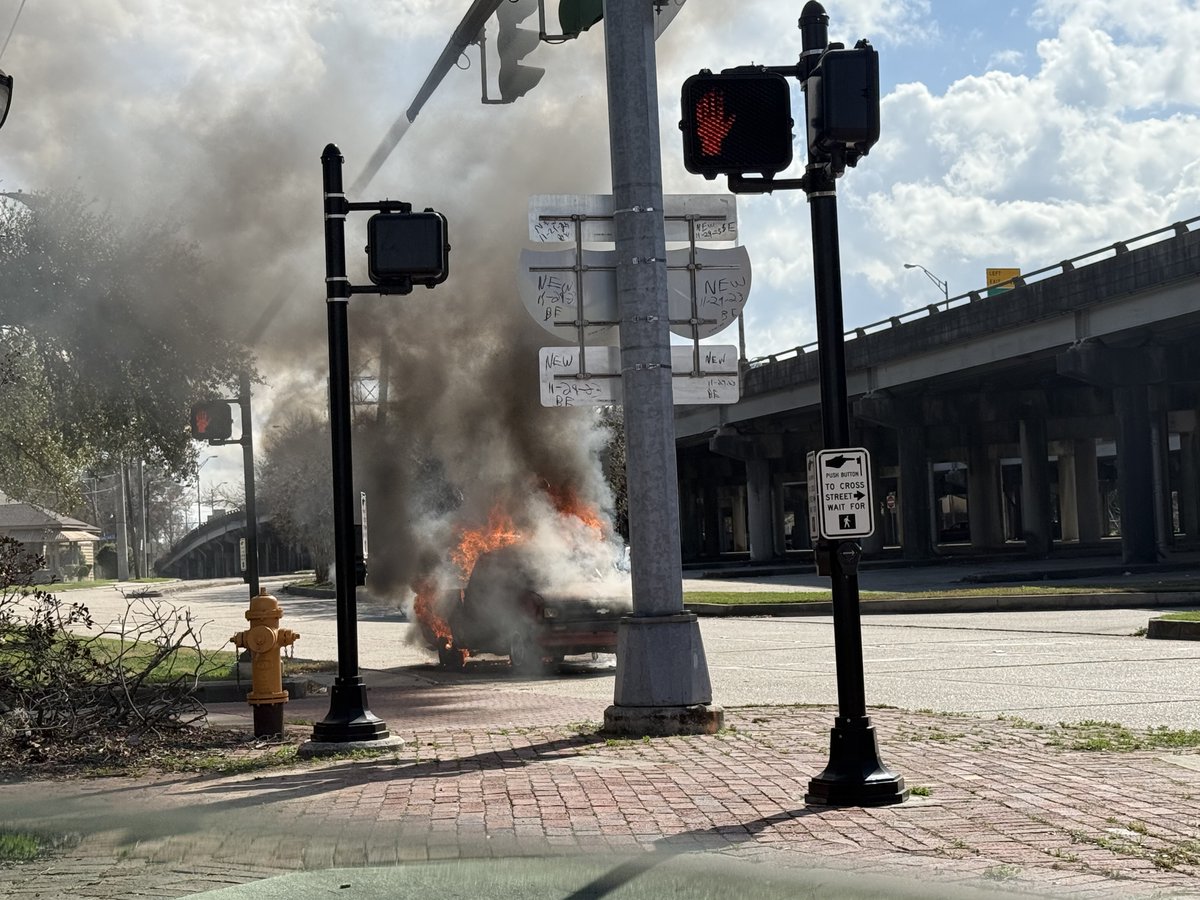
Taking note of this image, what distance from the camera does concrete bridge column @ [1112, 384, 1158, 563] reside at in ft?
120

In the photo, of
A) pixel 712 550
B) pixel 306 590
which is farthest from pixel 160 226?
pixel 712 550

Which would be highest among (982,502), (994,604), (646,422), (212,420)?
(212,420)

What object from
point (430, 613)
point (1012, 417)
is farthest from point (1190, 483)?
point (430, 613)

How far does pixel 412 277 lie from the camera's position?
9.48 m

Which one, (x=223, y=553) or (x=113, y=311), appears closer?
(x=113, y=311)

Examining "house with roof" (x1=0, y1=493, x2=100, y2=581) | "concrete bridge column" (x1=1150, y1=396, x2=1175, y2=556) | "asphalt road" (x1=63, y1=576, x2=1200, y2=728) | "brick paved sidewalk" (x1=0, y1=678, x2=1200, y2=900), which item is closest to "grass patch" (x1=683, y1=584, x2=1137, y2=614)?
"asphalt road" (x1=63, y1=576, x2=1200, y2=728)

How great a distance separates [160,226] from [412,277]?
7358 mm

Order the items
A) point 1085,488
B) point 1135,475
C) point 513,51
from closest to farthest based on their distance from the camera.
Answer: point 513,51 → point 1135,475 → point 1085,488

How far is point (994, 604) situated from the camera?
23.7 m

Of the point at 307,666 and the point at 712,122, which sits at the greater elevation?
the point at 712,122

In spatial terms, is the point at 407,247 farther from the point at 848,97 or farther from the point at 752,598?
the point at 752,598

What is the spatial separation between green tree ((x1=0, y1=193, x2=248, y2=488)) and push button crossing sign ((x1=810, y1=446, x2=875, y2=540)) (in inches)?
430

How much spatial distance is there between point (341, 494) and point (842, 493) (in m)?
3.91

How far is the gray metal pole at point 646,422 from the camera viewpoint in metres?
8.99
